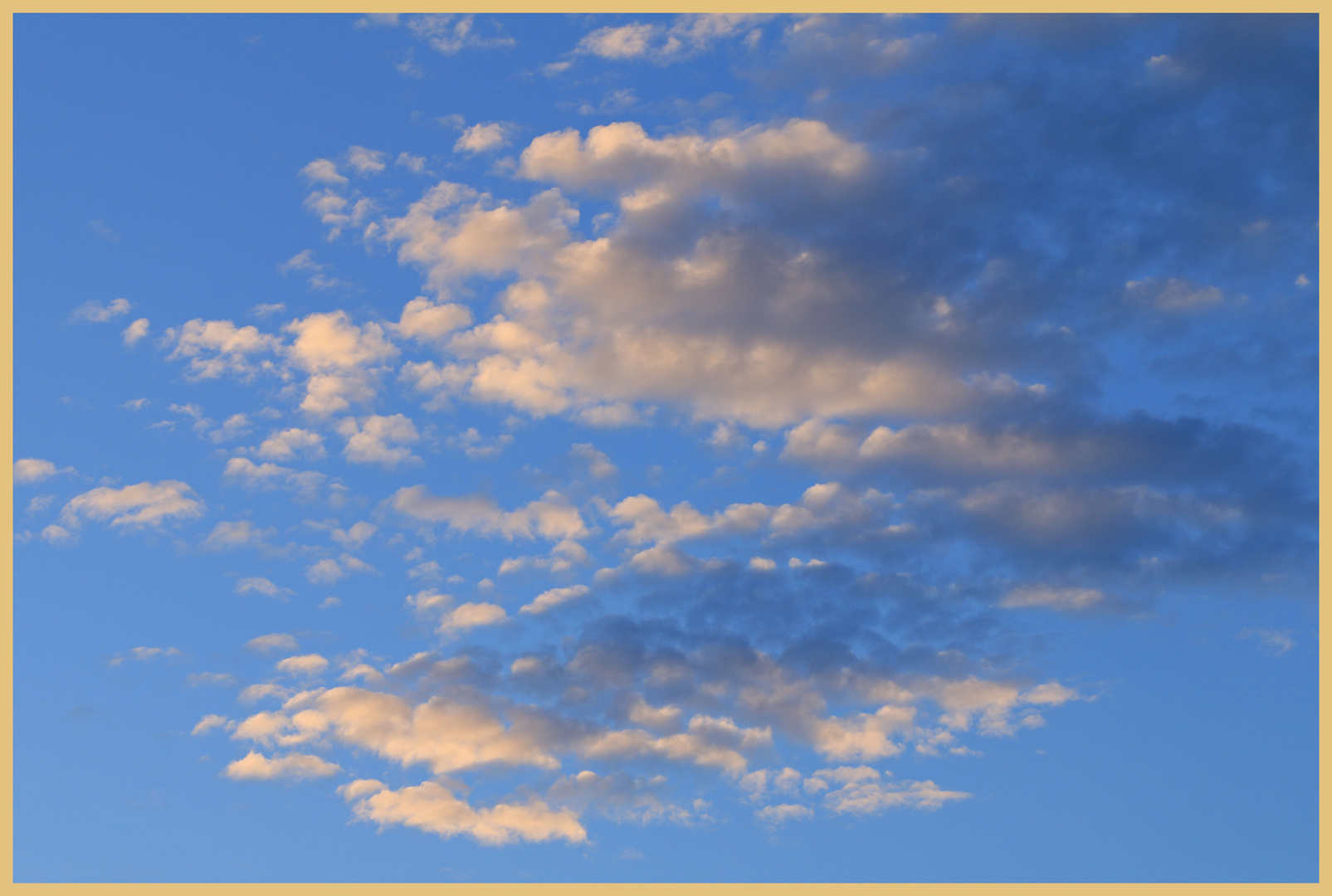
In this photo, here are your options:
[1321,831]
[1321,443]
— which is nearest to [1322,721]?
[1321,831]

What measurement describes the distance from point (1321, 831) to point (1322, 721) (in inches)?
470

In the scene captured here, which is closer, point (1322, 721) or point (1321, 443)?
point (1321, 443)

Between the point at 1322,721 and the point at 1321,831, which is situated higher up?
the point at 1322,721

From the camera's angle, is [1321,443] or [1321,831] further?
[1321,831]

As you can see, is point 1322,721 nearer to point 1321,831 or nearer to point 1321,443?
point 1321,831

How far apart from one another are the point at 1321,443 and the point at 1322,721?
117 ft

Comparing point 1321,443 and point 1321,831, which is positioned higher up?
point 1321,443

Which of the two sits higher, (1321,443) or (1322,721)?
(1321,443)

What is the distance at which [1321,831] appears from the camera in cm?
8944

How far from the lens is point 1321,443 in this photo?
81062 mm

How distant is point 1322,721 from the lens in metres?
93.1

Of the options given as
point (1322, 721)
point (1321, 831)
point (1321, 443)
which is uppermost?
point (1321, 443)
